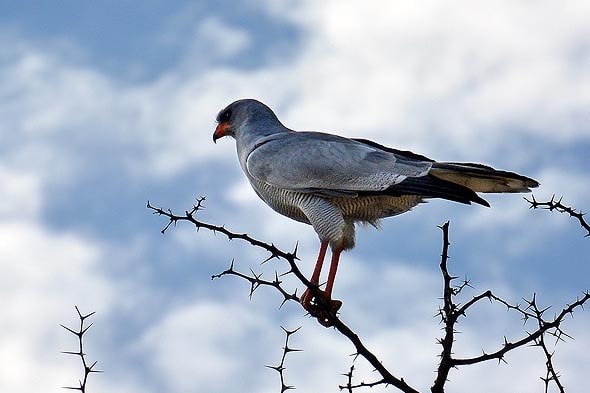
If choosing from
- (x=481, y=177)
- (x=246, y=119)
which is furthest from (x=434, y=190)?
(x=246, y=119)

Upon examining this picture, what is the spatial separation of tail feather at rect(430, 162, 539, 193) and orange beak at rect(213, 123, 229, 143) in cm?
210

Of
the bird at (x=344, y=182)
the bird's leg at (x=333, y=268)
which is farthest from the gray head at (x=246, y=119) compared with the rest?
the bird's leg at (x=333, y=268)

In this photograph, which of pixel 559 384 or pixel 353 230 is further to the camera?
pixel 353 230

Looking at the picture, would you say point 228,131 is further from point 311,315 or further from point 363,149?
point 311,315

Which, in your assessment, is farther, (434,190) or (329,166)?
(329,166)

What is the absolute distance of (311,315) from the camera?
536 cm

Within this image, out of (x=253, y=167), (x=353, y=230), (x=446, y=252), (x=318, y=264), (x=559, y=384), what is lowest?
(x=559, y=384)

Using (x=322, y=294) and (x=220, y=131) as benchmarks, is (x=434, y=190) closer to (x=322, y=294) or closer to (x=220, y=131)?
(x=322, y=294)

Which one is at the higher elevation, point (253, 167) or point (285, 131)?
point (285, 131)

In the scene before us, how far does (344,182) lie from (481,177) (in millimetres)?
861

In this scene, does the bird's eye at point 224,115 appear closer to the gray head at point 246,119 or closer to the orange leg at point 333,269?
the gray head at point 246,119

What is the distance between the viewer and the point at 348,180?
584 centimetres

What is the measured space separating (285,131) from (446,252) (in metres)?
3.05

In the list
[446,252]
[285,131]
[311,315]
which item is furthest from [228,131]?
[446,252]
